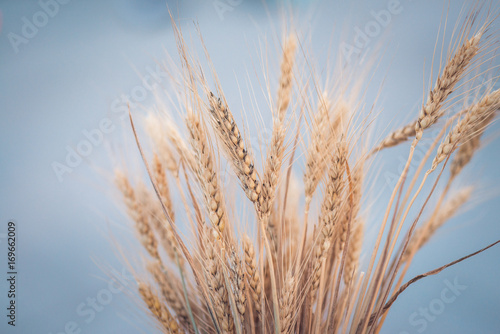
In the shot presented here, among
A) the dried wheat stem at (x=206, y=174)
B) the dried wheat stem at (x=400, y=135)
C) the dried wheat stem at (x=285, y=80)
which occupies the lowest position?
the dried wheat stem at (x=400, y=135)

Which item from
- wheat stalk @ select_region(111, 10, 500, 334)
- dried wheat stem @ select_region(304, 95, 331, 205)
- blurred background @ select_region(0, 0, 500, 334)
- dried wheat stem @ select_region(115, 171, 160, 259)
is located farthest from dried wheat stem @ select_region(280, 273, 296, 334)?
blurred background @ select_region(0, 0, 500, 334)

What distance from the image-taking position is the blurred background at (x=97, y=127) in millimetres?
1066

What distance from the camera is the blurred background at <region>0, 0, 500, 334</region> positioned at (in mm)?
→ 1066

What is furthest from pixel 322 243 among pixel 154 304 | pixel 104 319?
pixel 104 319

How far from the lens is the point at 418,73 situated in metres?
1.09

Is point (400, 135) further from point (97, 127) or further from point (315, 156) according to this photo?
point (97, 127)

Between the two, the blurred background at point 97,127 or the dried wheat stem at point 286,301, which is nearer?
the dried wheat stem at point 286,301

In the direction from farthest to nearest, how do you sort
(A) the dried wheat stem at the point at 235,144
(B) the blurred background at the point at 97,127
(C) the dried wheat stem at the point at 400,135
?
(B) the blurred background at the point at 97,127 → (C) the dried wheat stem at the point at 400,135 → (A) the dried wheat stem at the point at 235,144

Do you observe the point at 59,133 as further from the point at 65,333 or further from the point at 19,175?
the point at 65,333

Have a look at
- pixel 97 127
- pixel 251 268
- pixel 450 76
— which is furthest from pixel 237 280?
pixel 97 127

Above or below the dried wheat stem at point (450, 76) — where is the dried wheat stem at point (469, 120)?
below

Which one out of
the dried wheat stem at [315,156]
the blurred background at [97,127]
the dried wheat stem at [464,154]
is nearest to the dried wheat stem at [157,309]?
the dried wheat stem at [315,156]

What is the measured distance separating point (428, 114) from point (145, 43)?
3.60ft

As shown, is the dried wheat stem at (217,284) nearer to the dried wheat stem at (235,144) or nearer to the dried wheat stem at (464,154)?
the dried wheat stem at (235,144)
